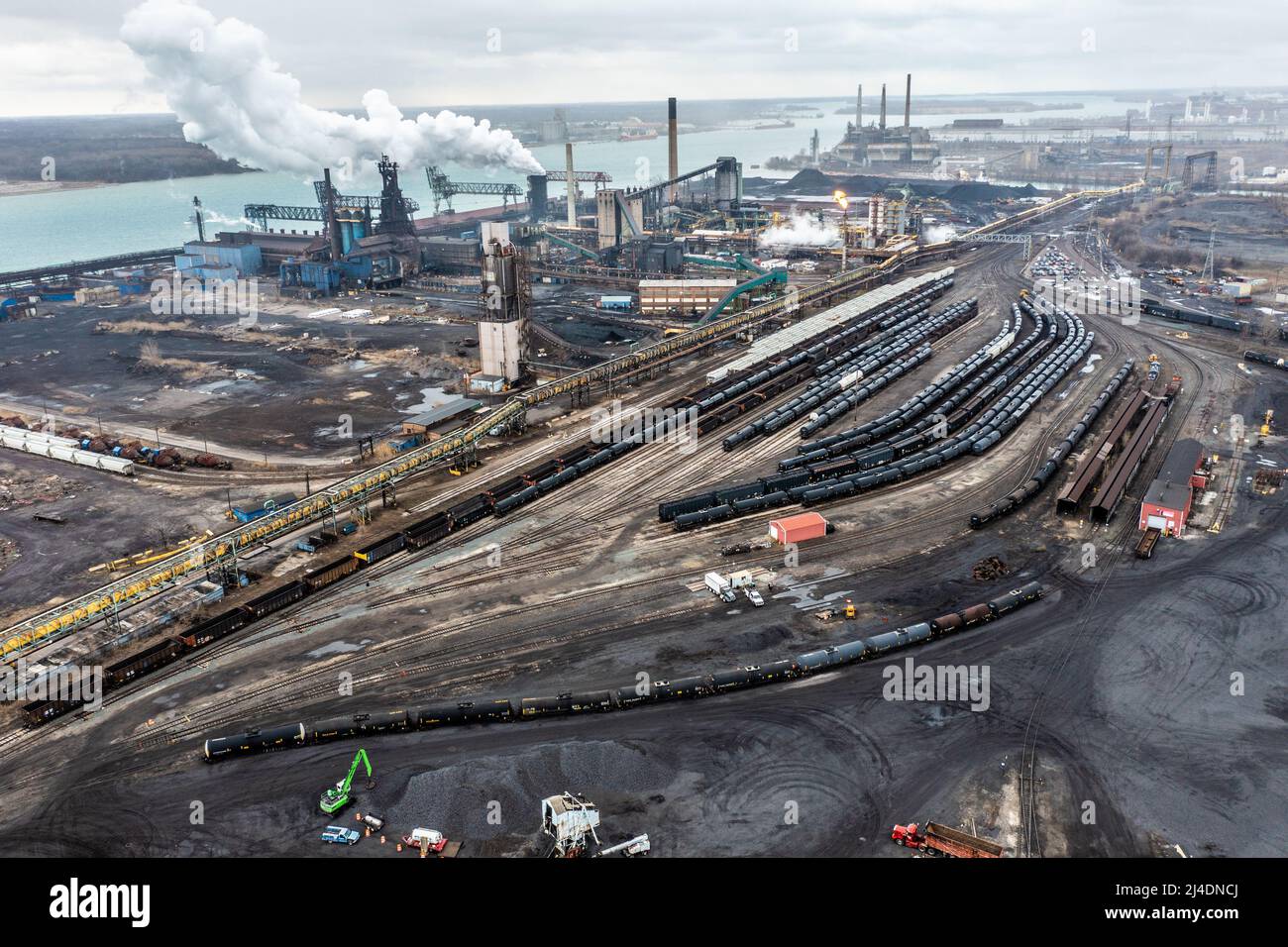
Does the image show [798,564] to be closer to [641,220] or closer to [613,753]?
[613,753]

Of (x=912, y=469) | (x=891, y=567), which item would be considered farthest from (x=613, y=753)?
(x=912, y=469)

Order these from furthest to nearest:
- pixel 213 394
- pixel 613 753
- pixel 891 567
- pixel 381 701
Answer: pixel 213 394, pixel 891 567, pixel 381 701, pixel 613 753

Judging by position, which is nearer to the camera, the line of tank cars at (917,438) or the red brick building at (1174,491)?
the red brick building at (1174,491)

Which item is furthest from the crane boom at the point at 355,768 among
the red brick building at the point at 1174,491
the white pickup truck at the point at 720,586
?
the red brick building at the point at 1174,491

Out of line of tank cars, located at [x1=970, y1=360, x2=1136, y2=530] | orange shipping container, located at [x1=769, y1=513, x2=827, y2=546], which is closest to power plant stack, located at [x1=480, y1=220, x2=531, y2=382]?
orange shipping container, located at [x1=769, y1=513, x2=827, y2=546]

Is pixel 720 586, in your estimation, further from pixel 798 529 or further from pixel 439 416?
pixel 439 416

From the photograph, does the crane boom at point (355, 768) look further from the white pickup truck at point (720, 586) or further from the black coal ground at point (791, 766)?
the white pickup truck at point (720, 586)
